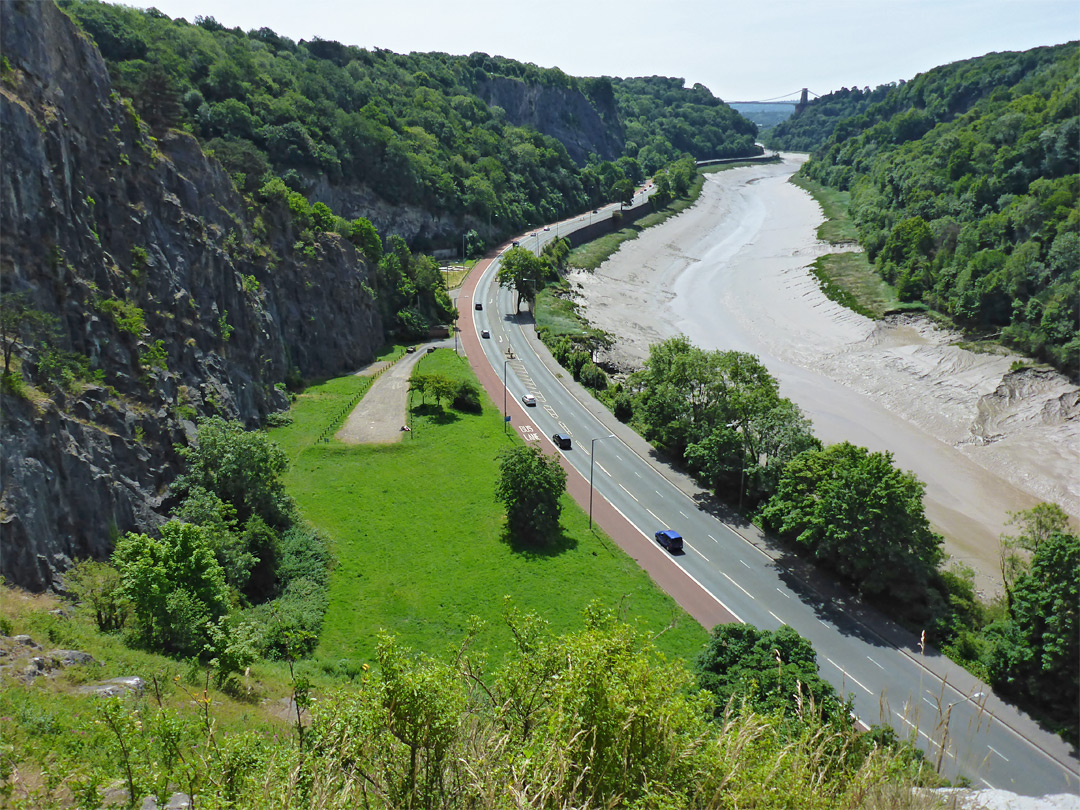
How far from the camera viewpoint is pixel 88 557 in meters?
32.3

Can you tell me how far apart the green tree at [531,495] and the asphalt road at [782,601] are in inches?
190

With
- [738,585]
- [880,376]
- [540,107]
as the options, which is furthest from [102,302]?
[540,107]

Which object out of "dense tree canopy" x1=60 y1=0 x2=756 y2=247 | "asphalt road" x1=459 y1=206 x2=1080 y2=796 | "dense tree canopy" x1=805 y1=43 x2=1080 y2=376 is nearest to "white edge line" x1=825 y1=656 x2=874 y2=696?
"asphalt road" x1=459 y1=206 x2=1080 y2=796

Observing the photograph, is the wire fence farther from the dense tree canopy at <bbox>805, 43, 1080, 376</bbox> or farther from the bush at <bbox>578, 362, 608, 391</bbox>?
the dense tree canopy at <bbox>805, 43, 1080, 376</bbox>

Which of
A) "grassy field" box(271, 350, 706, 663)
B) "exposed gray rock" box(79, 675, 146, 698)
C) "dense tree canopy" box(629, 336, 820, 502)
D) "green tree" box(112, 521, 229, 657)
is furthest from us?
"dense tree canopy" box(629, 336, 820, 502)

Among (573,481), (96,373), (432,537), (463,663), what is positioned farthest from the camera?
(573,481)

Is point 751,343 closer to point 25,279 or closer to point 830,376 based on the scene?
point 830,376

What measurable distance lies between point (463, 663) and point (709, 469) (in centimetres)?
3578

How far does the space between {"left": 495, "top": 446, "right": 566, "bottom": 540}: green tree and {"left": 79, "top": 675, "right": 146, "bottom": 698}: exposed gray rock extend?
25181 millimetres

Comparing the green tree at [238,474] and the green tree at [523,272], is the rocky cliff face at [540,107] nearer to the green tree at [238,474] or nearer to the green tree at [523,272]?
the green tree at [523,272]

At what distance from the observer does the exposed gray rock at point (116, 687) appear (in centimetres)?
2088

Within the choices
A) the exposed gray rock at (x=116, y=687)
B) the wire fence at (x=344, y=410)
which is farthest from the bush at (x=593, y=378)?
the exposed gray rock at (x=116, y=687)

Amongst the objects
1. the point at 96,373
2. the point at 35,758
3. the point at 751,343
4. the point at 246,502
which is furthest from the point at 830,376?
the point at 35,758

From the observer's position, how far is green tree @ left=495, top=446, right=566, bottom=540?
4434 centimetres
